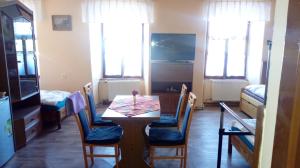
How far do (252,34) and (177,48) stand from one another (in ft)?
6.28

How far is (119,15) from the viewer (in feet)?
15.9

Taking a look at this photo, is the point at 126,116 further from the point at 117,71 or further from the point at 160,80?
the point at 117,71

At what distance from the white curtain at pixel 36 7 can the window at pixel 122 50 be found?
1.32 meters

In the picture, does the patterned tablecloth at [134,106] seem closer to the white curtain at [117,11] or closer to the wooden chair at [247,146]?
the wooden chair at [247,146]

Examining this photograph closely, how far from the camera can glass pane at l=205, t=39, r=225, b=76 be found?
5.53m

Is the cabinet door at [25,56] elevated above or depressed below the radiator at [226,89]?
above

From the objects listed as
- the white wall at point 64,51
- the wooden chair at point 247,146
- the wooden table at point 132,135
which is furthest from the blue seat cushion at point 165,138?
the white wall at point 64,51

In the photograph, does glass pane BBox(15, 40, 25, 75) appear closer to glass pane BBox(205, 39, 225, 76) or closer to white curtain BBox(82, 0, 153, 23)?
white curtain BBox(82, 0, 153, 23)

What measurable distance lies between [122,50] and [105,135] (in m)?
3.14

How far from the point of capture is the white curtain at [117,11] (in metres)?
4.78

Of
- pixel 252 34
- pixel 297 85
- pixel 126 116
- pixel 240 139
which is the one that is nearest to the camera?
pixel 297 85

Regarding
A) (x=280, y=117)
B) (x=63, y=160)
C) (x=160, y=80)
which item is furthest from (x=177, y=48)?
(x=280, y=117)

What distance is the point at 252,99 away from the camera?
455 centimetres

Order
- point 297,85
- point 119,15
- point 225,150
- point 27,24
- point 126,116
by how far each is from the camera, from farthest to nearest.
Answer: point 119,15 → point 27,24 → point 225,150 → point 126,116 → point 297,85
